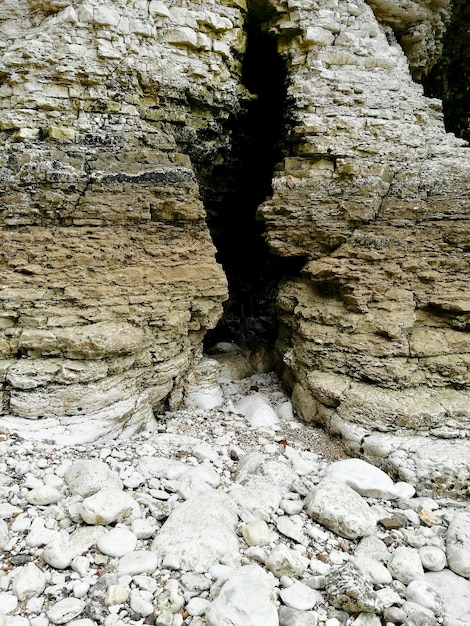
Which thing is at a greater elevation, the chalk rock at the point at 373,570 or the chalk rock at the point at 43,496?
the chalk rock at the point at 43,496

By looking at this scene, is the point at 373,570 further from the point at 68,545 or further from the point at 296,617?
the point at 68,545

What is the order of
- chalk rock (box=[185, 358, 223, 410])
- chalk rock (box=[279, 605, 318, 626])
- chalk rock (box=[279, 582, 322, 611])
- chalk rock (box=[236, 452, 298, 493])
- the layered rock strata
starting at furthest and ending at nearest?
chalk rock (box=[185, 358, 223, 410]), the layered rock strata, chalk rock (box=[236, 452, 298, 493]), chalk rock (box=[279, 582, 322, 611]), chalk rock (box=[279, 605, 318, 626])

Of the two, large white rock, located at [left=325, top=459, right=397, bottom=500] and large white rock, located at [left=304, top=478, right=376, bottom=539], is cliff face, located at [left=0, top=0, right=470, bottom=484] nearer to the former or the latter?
large white rock, located at [left=325, top=459, right=397, bottom=500]

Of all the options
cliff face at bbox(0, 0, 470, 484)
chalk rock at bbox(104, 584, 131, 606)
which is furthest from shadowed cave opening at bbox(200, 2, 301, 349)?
chalk rock at bbox(104, 584, 131, 606)

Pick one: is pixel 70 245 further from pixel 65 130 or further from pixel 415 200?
pixel 415 200

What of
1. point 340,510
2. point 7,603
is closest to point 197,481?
point 340,510

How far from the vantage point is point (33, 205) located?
11.8ft

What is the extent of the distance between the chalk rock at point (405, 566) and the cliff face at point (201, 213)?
3.39 feet

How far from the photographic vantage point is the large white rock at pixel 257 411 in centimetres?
430

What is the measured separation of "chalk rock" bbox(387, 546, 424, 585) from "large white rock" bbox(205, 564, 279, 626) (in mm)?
834

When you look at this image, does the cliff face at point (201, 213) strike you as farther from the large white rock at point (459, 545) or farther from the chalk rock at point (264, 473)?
the chalk rock at point (264, 473)

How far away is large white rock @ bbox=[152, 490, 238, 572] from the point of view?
222cm

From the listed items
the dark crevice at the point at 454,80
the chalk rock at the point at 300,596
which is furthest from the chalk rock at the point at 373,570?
the dark crevice at the point at 454,80

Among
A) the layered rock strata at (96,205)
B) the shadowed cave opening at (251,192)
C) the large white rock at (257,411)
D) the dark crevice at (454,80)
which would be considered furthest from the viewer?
the dark crevice at (454,80)
